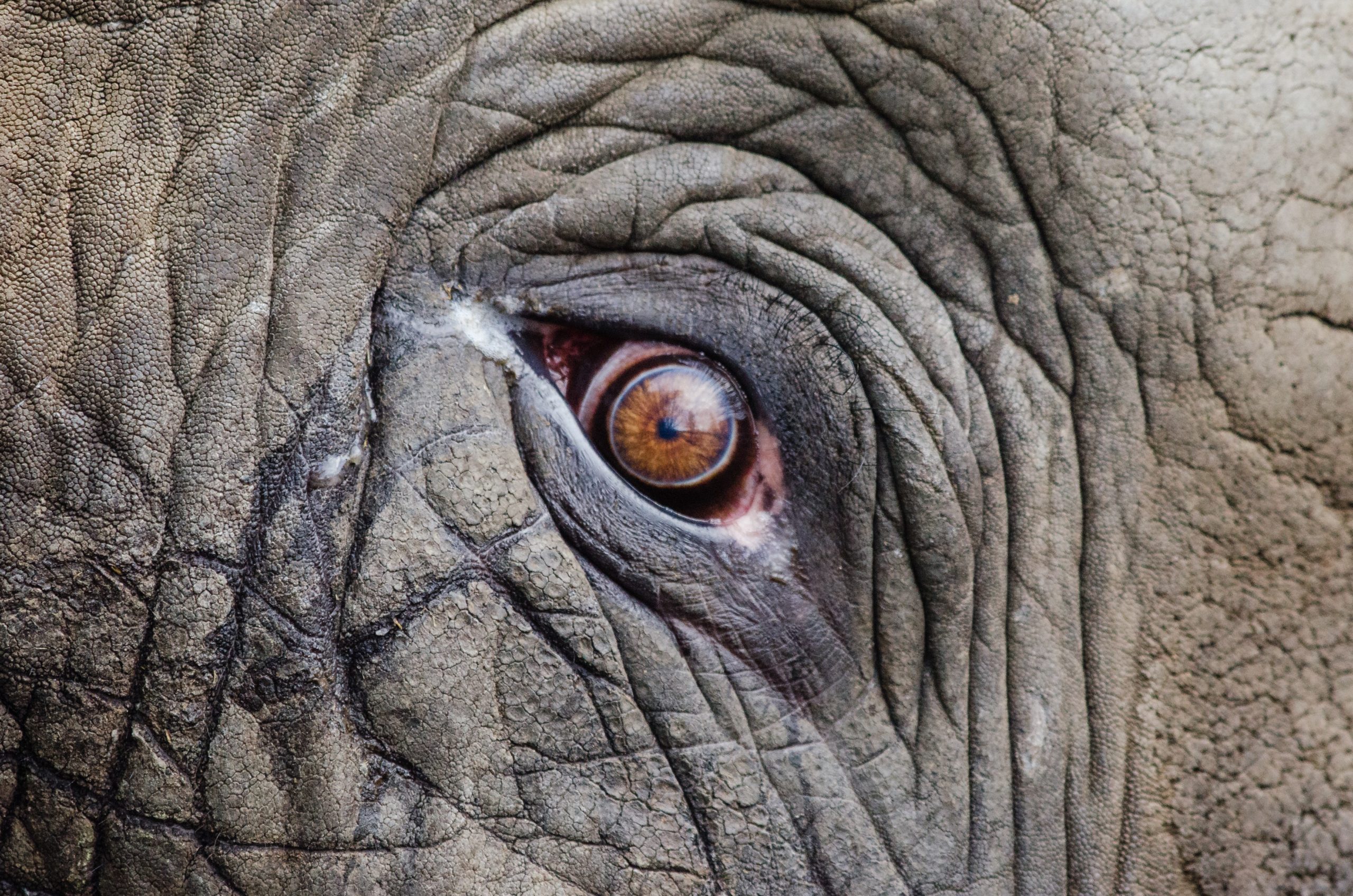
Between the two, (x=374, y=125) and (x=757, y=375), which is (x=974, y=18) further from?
(x=374, y=125)

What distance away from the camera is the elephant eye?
1931 mm

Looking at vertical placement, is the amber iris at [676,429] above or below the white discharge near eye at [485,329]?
below

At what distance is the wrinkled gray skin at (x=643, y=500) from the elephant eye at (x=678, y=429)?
47 millimetres

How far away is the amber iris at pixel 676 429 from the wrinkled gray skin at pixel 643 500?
0.06 metres

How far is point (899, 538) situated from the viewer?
1.93 metres

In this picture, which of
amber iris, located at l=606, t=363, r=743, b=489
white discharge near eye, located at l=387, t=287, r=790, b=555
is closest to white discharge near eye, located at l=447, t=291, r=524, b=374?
white discharge near eye, located at l=387, t=287, r=790, b=555

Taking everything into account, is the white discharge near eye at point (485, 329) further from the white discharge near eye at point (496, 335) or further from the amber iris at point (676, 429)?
the amber iris at point (676, 429)

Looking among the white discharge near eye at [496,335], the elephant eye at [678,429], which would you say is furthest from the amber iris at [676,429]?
the white discharge near eye at [496,335]

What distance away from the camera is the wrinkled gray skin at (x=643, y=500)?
179cm

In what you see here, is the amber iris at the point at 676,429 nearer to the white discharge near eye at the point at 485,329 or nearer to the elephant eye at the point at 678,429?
the elephant eye at the point at 678,429

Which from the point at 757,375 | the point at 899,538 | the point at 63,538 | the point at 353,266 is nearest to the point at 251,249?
the point at 353,266

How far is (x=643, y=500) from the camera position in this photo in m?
1.92

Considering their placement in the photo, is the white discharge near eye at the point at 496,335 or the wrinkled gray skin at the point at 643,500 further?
the white discharge near eye at the point at 496,335

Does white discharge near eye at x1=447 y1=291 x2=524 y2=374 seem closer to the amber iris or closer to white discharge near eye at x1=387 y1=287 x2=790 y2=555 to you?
white discharge near eye at x1=387 y1=287 x2=790 y2=555
